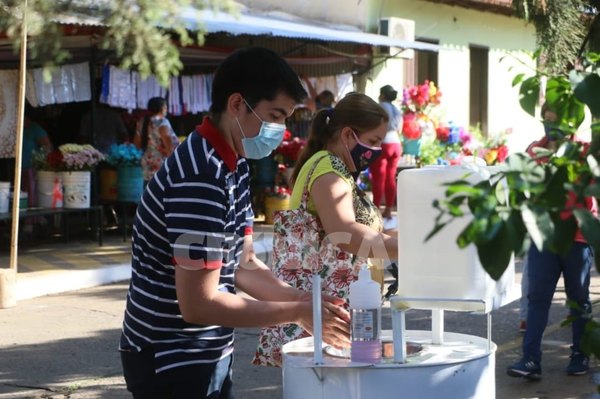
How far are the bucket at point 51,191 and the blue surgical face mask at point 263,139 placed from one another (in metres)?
8.90

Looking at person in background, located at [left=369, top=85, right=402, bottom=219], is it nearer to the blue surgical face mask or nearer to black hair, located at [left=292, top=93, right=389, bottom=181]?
black hair, located at [left=292, top=93, right=389, bottom=181]

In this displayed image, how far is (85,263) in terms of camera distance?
35.8ft

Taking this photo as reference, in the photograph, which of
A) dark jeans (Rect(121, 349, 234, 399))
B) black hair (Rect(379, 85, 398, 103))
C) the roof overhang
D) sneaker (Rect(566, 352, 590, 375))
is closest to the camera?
dark jeans (Rect(121, 349, 234, 399))

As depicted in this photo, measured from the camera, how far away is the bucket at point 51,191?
39.4ft

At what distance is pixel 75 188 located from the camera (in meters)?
12.1

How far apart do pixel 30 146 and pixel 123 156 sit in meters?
1.15

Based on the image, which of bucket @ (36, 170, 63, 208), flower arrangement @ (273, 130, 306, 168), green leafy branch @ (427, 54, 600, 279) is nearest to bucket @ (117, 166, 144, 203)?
bucket @ (36, 170, 63, 208)

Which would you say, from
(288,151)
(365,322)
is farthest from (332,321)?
(288,151)

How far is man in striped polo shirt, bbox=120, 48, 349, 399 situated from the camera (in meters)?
2.97

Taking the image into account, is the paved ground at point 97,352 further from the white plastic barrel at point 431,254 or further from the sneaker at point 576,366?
the white plastic barrel at point 431,254

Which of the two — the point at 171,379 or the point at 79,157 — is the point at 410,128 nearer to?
the point at 79,157

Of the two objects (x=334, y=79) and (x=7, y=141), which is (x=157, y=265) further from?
(x=334, y=79)

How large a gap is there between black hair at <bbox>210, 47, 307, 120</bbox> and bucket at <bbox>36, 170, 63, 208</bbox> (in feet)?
30.0

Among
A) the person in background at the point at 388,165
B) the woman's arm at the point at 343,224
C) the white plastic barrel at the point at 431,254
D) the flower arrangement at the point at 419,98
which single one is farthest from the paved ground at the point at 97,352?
the flower arrangement at the point at 419,98
